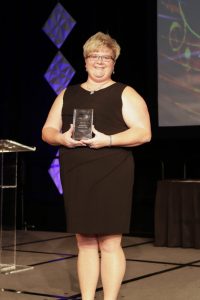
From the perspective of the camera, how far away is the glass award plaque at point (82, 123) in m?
2.65

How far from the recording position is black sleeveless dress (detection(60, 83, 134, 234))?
276cm

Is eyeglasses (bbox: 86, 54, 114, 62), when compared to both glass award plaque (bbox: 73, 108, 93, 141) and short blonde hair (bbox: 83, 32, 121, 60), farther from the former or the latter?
glass award plaque (bbox: 73, 108, 93, 141)

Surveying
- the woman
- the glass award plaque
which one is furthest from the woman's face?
the glass award plaque

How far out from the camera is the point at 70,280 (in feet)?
13.2

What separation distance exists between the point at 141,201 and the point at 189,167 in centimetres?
66

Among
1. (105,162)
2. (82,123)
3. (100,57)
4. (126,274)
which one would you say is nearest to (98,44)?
(100,57)

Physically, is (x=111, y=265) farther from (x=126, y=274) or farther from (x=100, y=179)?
(x=126, y=274)

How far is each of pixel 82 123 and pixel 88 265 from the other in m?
0.70

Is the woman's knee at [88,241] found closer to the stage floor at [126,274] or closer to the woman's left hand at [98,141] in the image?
the woman's left hand at [98,141]

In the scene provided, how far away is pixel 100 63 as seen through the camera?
9.12 feet

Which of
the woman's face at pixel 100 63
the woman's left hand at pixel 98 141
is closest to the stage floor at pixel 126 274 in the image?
the woman's left hand at pixel 98 141

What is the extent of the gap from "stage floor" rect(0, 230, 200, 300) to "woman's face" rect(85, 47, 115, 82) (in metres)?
1.36

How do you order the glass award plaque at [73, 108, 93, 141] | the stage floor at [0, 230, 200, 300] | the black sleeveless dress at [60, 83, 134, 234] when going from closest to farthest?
the glass award plaque at [73, 108, 93, 141]
the black sleeveless dress at [60, 83, 134, 234]
the stage floor at [0, 230, 200, 300]

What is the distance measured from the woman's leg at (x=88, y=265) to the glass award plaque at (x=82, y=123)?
20.2 inches
